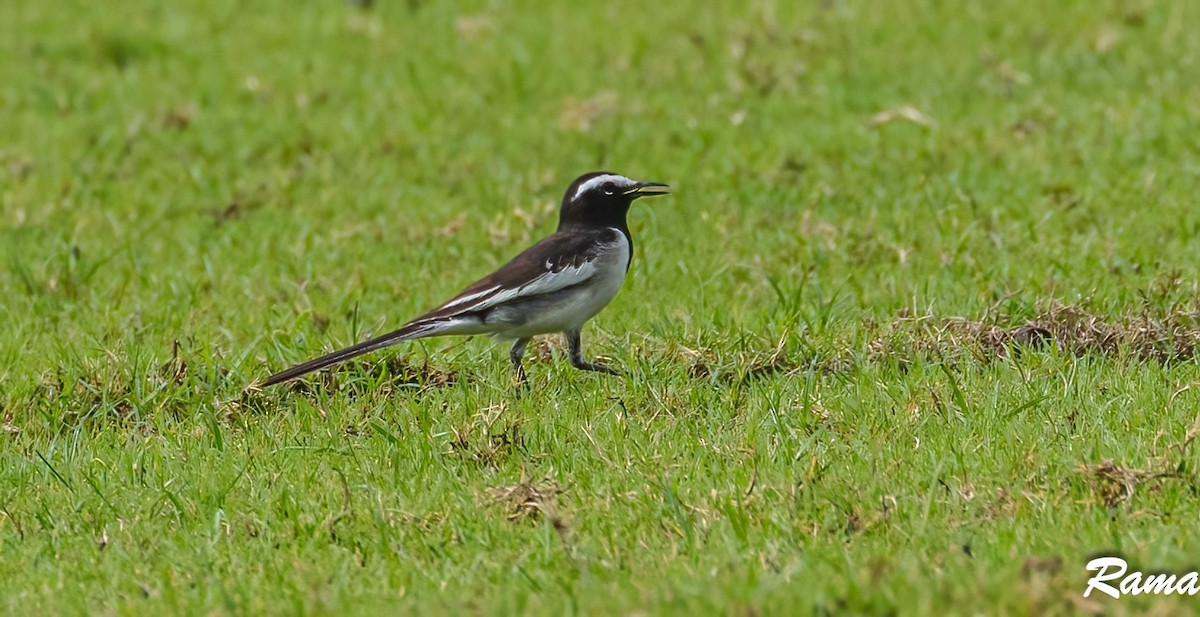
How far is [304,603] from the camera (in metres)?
5.50

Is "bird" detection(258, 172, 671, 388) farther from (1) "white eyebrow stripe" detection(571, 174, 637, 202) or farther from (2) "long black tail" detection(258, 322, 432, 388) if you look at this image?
(1) "white eyebrow stripe" detection(571, 174, 637, 202)

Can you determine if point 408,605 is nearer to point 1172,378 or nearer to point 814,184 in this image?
point 1172,378

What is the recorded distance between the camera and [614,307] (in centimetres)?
933

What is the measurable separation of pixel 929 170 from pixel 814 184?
78cm

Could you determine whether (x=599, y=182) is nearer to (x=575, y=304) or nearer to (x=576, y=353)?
(x=575, y=304)

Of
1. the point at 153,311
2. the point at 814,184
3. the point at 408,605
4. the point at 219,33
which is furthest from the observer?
the point at 219,33

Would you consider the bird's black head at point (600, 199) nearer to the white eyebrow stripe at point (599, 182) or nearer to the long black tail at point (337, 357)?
the white eyebrow stripe at point (599, 182)

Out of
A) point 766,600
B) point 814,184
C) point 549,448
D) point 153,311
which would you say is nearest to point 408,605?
point 766,600

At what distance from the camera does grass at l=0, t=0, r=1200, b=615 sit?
5871 millimetres

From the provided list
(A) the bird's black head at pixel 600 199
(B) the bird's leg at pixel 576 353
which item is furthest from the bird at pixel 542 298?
(A) the bird's black head at pixel 600 199

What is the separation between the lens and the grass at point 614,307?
5.87 metres

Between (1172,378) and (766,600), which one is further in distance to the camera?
(1172,378)

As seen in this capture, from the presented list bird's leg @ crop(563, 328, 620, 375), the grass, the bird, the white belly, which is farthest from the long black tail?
bird's leg @ crop(563, 328, 620, 375)

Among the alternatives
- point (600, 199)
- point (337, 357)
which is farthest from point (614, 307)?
point (337, 357)
